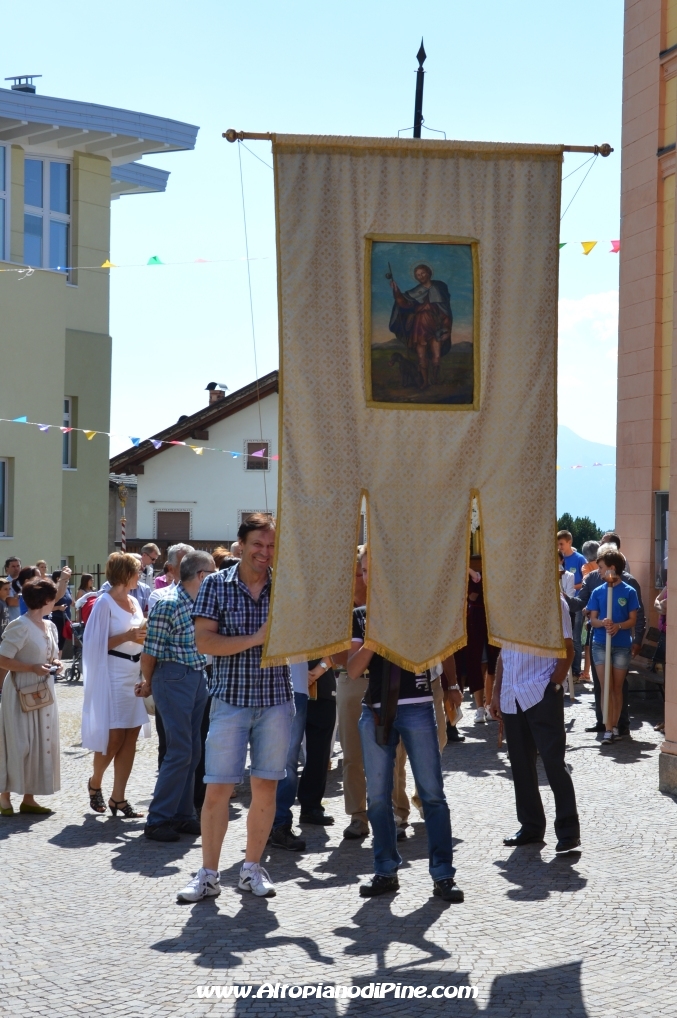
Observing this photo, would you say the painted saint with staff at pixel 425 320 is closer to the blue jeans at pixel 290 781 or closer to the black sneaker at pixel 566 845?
the blue jeans at pixel 290 781

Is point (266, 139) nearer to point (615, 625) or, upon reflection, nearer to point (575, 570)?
point (615, 625)

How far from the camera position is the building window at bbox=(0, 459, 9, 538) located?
24.7 m

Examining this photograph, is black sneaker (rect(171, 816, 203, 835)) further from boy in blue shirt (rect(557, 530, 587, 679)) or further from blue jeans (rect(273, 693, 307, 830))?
boy in blue shirt (rect(557, 530, 587, 679))

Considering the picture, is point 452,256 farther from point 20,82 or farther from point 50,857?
point 20,82

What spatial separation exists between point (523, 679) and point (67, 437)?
20565mm

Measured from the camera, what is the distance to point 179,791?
28.1 ft

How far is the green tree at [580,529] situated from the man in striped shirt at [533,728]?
22210 millimetres

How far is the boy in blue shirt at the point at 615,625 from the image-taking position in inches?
499

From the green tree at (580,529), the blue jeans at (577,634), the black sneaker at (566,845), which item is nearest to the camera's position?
the black sneaker at (566,845)

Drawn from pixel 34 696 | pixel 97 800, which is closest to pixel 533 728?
pixel 97 800

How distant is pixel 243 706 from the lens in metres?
7.00

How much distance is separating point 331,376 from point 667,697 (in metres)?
4.85

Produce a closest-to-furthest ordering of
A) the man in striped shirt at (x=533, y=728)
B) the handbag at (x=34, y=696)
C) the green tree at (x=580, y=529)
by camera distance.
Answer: the man in striped shirt at (x=533, y=728)
the handbag at (x=34, y=696)
the green tree at (x=580, y=529)

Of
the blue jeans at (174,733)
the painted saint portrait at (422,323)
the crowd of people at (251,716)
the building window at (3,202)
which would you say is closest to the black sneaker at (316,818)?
the crowd of people at (251,716)
